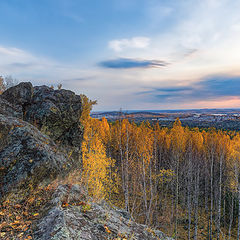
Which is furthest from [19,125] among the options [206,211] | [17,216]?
[206,211]

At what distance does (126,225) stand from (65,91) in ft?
32.5

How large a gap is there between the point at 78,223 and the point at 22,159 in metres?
2.32

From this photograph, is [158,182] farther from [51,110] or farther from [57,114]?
[51,110]

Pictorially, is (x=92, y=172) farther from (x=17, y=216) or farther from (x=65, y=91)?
(x=17, y=216)

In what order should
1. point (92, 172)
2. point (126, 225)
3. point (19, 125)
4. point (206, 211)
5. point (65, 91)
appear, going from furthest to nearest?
1. point (206, 211)
2. point (92, 172)
3. point (65, 91)
4. point (19, 125)
5. point (126, 225)

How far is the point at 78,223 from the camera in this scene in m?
3.87

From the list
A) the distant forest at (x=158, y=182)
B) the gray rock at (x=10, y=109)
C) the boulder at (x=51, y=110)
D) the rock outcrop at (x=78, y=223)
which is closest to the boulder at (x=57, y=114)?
the boulder at (x=51, y=110)

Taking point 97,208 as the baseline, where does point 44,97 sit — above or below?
above

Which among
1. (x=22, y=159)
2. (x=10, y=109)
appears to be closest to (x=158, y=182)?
(x=10, y=109)

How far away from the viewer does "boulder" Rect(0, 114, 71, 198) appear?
432 centimetres

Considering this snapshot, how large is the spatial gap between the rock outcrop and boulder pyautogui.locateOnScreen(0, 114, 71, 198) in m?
0.82

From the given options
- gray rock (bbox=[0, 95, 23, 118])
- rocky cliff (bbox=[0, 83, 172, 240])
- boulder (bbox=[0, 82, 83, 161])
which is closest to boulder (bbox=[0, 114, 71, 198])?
rocky cliff (bbox=[0, 83, 172, 240])

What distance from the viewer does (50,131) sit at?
35.1 ft

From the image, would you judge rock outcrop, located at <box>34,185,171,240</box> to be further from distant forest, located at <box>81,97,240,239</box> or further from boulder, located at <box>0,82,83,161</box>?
boulder, located at <box>0,82,83,161</box>
